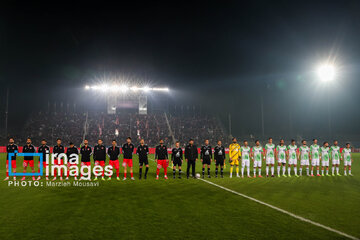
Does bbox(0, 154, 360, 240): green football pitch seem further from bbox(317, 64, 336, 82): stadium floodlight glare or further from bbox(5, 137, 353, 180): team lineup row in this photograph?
bbox(317, 64, 336, 82): stadium floodlight glare

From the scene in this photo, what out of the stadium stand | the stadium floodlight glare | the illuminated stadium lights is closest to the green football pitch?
the stadium floodlight glare

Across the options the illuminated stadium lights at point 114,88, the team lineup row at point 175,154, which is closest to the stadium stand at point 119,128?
the illuminated stadium lights at point 114,88

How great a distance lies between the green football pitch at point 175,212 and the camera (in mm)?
6254

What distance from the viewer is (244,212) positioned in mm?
8047

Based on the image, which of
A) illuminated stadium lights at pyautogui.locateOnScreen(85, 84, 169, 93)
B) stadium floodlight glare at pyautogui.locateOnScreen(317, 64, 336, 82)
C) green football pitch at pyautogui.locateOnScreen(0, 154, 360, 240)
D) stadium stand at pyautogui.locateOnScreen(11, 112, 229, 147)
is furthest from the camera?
illuminated stadium lights at pyautogui.locateOnScreen(85, 84, 169, 93)

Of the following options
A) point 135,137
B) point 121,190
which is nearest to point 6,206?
point 121,190

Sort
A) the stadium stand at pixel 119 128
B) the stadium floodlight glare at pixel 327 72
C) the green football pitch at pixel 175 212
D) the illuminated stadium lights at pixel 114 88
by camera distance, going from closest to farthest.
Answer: the green football pitch at pixel 175 212, the stadium floodlight glare at pixel 327 72, the stadium stand at pixel 119 128, the illuminated stadium lights at pixel 114 88

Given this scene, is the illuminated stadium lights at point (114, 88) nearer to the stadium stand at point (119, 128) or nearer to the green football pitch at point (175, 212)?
the stadium stand at point (119, 128)

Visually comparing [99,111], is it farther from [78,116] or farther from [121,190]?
[121,190]

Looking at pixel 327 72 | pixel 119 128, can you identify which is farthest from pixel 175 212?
pixel 119 128

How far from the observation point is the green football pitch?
20.5 ft

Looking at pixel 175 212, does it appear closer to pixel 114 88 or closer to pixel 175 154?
pixel 175 154

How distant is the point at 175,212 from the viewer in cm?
803

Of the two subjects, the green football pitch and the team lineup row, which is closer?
the green football pitch
